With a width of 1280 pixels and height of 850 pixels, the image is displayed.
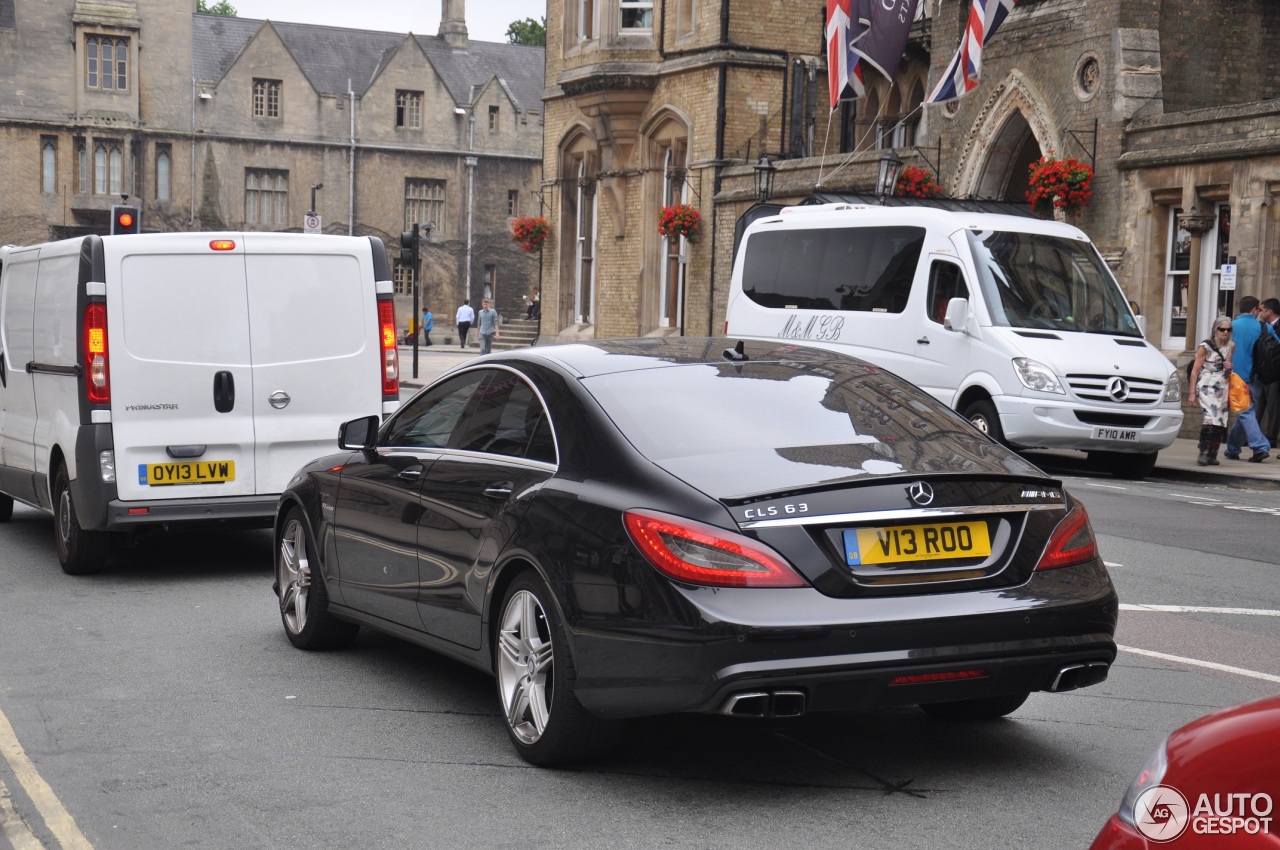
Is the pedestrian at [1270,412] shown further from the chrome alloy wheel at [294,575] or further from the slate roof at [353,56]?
the slate roof at [353,56]

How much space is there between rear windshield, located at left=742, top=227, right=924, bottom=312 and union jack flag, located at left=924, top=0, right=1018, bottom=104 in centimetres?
538

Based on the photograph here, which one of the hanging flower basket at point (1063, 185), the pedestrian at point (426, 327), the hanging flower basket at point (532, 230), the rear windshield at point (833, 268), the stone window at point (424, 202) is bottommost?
the pedestrian at point (426, 327)

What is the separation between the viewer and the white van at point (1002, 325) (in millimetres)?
16797

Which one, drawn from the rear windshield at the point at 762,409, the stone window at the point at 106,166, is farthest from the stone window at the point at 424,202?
the rear windshield at the point at 762,409

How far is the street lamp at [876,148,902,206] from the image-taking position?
27.5m

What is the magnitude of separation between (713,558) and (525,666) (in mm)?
989

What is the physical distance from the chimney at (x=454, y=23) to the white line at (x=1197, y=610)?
228ft

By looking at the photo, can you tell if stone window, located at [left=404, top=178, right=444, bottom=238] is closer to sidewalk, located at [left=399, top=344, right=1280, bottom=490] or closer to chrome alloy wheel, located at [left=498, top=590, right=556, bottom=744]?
sidewalk, located at [left=399, top=344, right=1280, bottom=490]

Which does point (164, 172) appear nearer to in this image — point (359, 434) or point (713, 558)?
point (359, 434)

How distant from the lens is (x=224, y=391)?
10062mm

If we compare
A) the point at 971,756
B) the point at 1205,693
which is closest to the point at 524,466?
the point at 971,756

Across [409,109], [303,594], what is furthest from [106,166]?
[303,594]

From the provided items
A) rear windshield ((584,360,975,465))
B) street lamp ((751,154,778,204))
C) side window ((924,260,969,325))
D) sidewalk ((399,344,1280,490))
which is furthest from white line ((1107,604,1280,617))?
street lamp ((751,154,778,204))

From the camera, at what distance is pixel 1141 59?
78.3 feet
